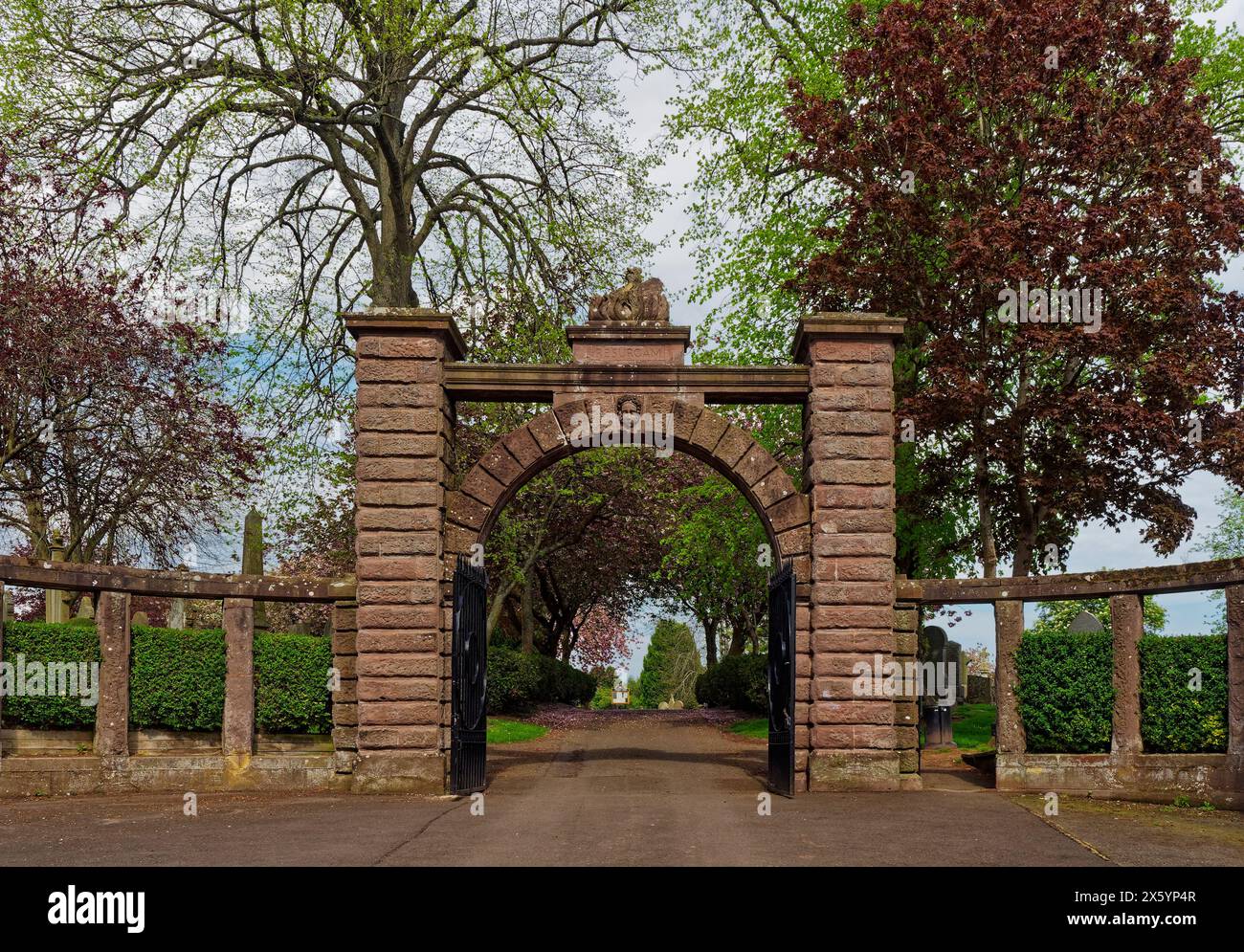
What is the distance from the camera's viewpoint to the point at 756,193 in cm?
2483

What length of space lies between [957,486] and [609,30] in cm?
1060

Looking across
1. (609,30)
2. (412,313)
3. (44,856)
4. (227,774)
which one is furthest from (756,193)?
(44,856)

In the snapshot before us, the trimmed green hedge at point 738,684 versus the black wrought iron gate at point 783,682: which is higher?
the black wrought iron gate at point 783,682

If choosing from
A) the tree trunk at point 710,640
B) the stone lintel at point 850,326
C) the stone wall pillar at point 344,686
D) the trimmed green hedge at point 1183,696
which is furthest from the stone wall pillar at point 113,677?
the tree trunk at point 710,640

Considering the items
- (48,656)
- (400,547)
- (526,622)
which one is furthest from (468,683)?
(526,622)

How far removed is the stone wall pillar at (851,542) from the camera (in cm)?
1359

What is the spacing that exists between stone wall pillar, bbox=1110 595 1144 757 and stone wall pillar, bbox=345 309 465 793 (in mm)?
7751

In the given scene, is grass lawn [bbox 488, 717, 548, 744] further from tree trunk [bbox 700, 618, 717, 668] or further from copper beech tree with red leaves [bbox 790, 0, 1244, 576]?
tree trunk [bbox 700, 618, 717, 668]

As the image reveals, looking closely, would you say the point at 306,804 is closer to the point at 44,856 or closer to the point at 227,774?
the point at 227,774

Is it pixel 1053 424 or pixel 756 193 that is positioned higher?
pixel 756 193

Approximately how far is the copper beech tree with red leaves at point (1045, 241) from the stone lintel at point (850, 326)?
15.0ft

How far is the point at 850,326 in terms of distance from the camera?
46.0 ft

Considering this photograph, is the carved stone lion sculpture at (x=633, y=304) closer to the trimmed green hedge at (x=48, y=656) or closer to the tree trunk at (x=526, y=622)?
the trimmed green hedge at (x=48, y=656)

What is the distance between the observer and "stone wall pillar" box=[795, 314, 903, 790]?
13.6m
